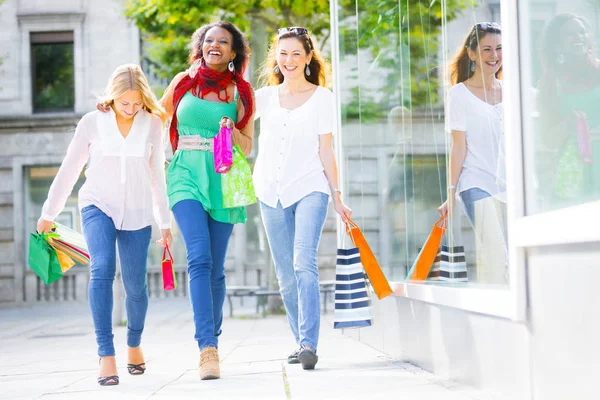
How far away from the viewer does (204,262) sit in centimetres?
564

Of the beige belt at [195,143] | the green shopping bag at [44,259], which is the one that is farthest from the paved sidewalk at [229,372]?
the beige belt at [195,143]

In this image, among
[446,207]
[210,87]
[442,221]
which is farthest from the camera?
[210,87]

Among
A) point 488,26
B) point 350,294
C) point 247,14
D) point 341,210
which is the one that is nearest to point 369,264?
point 350,294

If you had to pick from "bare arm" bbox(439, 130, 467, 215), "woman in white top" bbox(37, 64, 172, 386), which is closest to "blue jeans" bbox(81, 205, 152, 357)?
"woman in white top" bbox(37, 64, 172, 386)

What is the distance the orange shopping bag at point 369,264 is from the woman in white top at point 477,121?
88cm

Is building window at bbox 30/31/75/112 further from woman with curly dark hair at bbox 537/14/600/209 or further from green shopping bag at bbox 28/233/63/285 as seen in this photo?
woman with curly dark hair at bbox 537/14/600/209

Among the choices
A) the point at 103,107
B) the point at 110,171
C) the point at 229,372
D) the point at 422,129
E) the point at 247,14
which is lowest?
the point at 229,372

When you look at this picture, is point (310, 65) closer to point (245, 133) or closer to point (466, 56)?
point (245, 133)

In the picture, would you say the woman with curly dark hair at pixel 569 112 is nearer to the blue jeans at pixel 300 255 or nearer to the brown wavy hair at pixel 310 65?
the blue jeans at pixel 300 255

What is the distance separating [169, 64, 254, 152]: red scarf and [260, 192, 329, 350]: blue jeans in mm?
598

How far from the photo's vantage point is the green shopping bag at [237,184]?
5855 millimetres

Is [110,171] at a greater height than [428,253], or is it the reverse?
[110,171]

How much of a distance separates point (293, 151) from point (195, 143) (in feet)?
2.14

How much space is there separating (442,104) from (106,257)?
6.48 ft
